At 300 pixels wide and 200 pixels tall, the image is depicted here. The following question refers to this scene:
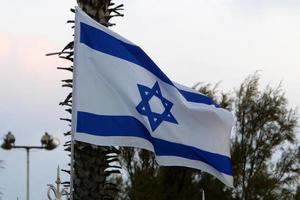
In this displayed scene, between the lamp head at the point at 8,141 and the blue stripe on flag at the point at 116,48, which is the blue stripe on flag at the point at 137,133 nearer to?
the blue stripe on flag at the point at 116,48

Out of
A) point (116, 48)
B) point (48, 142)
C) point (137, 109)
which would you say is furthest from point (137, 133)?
point (48, 142)

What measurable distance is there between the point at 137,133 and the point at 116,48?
1200mm

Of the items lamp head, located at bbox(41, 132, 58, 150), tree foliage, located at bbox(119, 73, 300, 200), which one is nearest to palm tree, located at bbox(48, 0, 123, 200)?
lamp head, located at bbox(41, 132, 58, 150)

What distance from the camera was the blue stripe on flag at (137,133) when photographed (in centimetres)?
1081

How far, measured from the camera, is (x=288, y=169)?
43.8 metres

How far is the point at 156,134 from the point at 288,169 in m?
33.2

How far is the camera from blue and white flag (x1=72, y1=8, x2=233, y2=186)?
1095cm

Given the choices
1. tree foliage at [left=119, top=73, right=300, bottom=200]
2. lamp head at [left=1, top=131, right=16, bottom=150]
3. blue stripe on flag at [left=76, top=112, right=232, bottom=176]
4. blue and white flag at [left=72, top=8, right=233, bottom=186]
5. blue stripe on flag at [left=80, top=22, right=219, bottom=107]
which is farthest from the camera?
tree foliage at [left=119, top=73, right=300, bottom=200]

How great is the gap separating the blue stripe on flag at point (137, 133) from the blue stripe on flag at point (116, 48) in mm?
918

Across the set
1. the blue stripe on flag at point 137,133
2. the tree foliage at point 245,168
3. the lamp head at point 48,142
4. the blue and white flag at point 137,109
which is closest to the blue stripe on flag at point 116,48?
the blue and white flag at point 137,109

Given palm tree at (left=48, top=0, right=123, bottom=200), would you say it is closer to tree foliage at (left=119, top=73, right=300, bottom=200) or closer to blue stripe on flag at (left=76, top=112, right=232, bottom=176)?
blue stripe on flag at (left=76, top=112, right=232, bottom=176)

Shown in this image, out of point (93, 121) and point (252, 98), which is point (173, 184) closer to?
point (252, 98)

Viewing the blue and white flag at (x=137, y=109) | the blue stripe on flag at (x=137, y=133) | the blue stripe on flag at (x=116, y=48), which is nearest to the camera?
the blue stripe on flag at (x=137, y=133)

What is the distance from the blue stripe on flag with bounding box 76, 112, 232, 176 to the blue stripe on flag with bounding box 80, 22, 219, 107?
3.01ft
